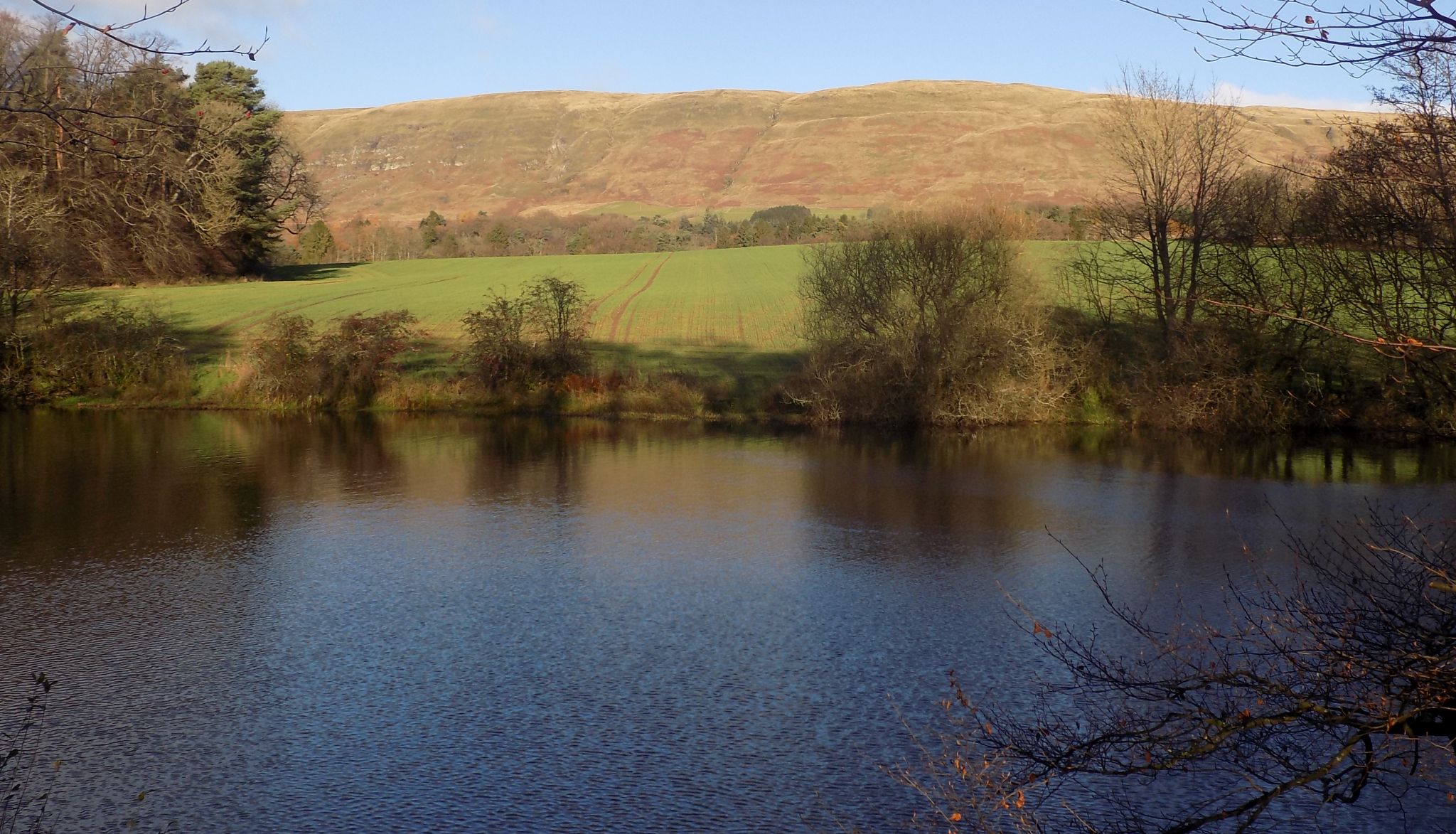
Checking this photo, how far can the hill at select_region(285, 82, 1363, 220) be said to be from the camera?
118 meters

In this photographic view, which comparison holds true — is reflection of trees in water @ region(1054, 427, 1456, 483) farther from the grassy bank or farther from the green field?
the green field

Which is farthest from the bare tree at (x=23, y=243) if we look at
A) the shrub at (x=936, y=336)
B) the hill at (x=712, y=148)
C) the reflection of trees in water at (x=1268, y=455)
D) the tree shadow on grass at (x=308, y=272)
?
the hill at (x=712, y=148)

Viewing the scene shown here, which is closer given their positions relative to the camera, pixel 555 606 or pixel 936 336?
pixel 555 606

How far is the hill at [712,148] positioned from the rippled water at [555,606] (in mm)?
78372

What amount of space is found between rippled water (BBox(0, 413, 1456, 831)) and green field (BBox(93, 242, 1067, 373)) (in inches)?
549

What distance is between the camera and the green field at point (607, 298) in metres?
44.3

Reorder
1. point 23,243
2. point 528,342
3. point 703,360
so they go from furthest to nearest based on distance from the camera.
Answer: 1. point 703,360
2. point 528,342
3. point 23,243

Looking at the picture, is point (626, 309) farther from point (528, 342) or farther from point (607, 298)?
point (528, 342)

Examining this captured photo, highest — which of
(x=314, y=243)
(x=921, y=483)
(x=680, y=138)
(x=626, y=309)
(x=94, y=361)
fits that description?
(x=680, y=138)

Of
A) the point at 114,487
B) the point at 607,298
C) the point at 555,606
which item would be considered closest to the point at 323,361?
the point at 114,487

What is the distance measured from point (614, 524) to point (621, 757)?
32.7ft

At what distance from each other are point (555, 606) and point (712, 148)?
454ft

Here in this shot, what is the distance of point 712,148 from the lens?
148 metres

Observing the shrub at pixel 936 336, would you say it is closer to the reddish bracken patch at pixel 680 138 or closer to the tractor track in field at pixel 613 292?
the tractor track in field at pixel 613 292
